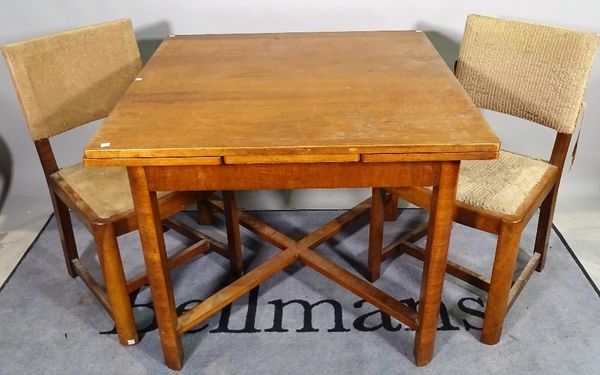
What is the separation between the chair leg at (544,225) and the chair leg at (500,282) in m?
0.34

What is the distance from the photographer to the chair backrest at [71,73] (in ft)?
5.38

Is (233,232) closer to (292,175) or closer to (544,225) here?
(292,175)

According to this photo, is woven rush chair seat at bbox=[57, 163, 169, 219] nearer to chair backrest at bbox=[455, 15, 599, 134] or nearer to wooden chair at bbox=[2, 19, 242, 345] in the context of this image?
wooden chair at bbox=[2, 19, 242, 345]

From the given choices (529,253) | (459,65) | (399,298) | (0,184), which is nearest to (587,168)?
(529,253)

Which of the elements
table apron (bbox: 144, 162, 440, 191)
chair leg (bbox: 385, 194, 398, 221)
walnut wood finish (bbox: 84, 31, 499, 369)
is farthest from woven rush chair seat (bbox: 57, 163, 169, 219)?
chair leg (bbox: 385, 194, 398, 221)

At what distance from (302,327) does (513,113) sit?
940 millimetres

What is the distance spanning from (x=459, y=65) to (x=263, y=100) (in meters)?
0.78

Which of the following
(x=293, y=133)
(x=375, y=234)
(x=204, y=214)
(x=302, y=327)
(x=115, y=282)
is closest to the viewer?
(x=293, y=133)

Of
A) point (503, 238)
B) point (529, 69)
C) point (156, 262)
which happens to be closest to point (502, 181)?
point (503, 238)

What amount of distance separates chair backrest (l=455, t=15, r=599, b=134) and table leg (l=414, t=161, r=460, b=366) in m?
0.58

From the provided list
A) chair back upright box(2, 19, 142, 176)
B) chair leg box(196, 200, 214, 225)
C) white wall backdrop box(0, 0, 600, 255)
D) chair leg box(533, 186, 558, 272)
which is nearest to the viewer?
chair back upright box(2, 19, 142, 176)

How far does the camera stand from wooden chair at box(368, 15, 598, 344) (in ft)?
5.16

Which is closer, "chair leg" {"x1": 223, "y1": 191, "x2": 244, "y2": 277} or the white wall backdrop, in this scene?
"chair leg" {"x1": 223, "y1": 191, "x2": 244, "y2": 277}

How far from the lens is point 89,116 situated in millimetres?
1823
